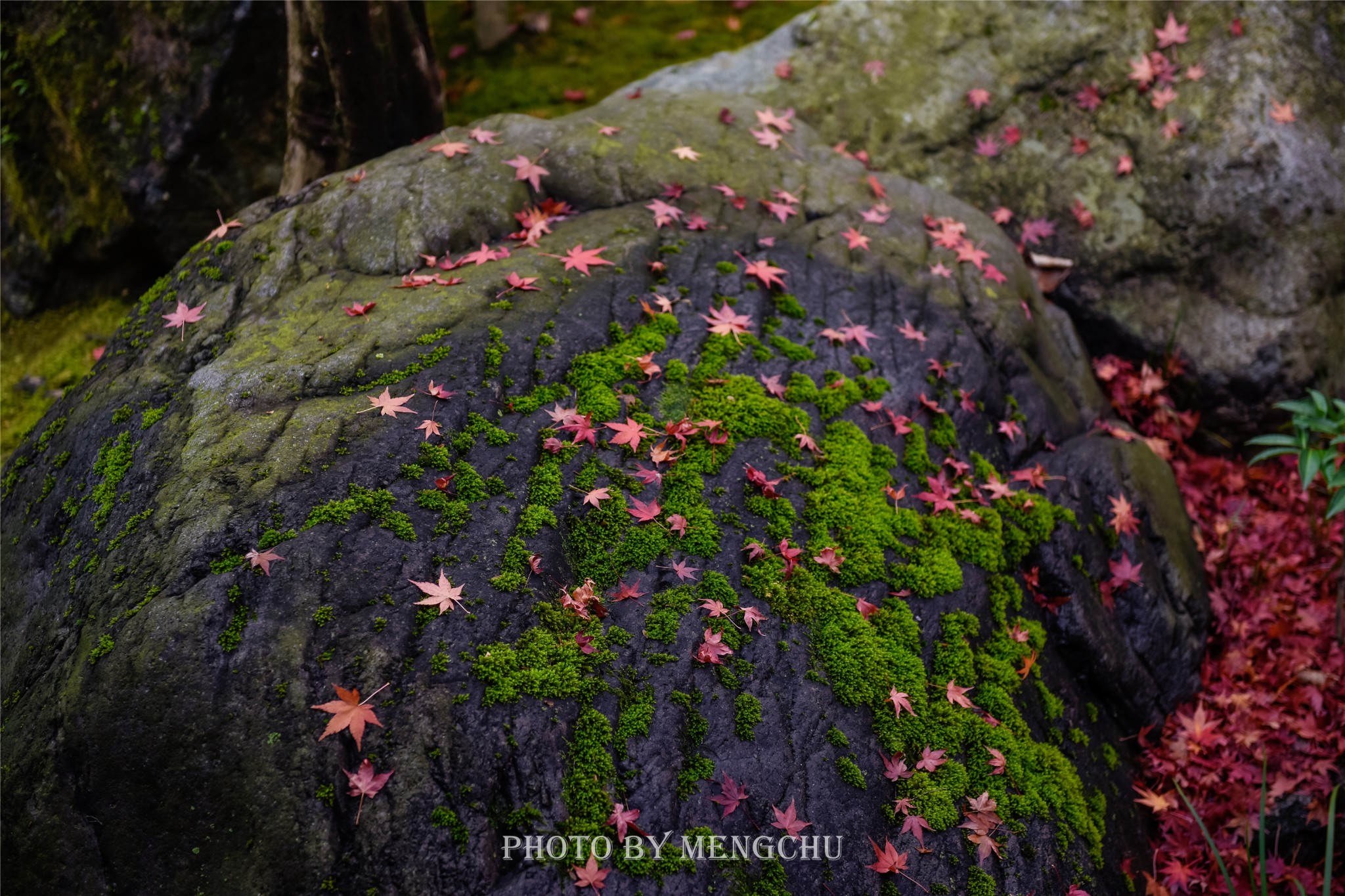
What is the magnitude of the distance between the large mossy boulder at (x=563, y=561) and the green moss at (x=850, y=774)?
0.07 ft

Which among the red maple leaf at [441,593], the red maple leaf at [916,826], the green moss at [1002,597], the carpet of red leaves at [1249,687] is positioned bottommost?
the carpet of red leaves at [1249,687]

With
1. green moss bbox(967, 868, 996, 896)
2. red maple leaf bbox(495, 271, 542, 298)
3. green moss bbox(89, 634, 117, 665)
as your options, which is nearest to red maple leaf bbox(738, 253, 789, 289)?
red maple leaf bbox(495, 271, 542, 298)

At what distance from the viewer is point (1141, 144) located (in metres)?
6.02

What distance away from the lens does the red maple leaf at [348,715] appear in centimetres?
250

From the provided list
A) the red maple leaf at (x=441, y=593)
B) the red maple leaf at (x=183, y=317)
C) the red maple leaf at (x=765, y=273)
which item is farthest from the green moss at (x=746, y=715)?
the red maple leaf at (x=183, y=317)

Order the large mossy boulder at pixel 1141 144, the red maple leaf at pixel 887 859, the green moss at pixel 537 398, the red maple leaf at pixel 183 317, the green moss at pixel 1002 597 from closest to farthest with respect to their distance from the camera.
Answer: the red maple leaf at pixel 887 859 < the green moss at pixel 537 398 < the green moss at pixel 1002 597 < the red maple leaf at pixel 183 317 < the large mossy boulder at pixel 1141 144

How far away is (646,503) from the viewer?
3.37m

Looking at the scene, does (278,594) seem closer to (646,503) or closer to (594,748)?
(594,748)

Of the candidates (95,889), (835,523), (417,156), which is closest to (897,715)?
(835,523)

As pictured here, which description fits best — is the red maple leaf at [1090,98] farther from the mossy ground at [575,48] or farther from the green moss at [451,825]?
the green moss at [451,825]

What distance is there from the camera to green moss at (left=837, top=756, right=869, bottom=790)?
2961 mm

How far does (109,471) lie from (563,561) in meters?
2.02

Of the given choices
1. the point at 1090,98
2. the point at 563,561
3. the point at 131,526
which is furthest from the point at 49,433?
the point at 1090,98

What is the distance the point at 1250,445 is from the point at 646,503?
527 cm
